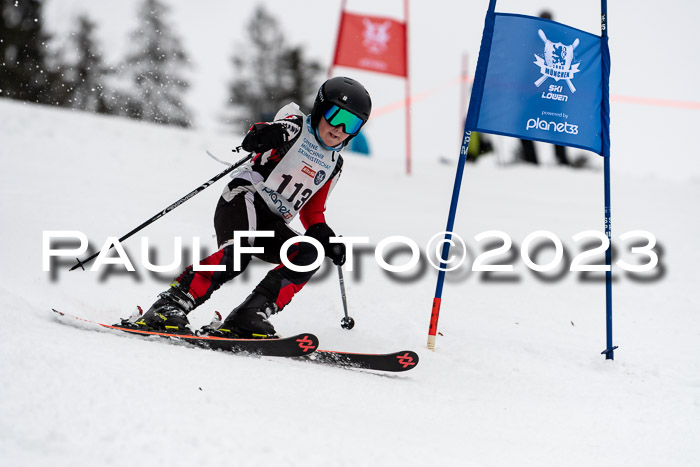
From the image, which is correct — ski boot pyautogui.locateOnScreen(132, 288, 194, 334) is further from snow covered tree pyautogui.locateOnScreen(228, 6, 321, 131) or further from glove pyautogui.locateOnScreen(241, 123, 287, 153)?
snow covered tree pyautogui.locateOnScreen(228, 6, 321, 131)

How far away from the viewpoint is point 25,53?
2722cm

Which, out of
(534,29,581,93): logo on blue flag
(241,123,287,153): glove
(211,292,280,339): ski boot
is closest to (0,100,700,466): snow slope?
(211,292,280,339): ski boot

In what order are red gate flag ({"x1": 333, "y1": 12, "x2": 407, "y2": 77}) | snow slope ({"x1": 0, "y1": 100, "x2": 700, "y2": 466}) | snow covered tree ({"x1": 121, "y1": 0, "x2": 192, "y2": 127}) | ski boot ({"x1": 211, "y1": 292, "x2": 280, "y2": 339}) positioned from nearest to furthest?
snow slope ({"x1": 0, "y1": 100, "x2": 700, "y2": 466}) → ski boot ({"x1": 211, "y1": 292, "x2": 280, "y2": 339}) → red gate flag ({"x1": 333, "y1": 12, "x2": 407, "y2": 77}) → snow covered tree ({"x1": 121, "y1": 0, "x2": 192, "y2": 127})

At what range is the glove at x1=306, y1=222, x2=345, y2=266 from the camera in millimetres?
3629

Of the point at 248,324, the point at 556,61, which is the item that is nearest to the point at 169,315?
the point at 248,324

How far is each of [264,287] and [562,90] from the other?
7.41 ft

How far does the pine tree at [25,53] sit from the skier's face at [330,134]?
85.2 ft

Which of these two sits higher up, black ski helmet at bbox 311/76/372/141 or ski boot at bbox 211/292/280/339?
black ski helmet at bbox 311/76/372/141

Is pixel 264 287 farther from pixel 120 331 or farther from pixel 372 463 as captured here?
pixel 372 463

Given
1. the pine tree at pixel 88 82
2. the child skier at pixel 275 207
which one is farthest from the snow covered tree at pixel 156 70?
the child skier at pixel 275 207

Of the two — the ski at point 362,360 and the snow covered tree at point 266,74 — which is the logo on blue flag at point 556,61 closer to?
the ski at point 362,360

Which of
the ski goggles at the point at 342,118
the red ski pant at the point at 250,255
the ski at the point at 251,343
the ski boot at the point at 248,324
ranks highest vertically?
the ski goggles at the point at 342,118

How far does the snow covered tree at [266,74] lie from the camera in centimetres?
3103

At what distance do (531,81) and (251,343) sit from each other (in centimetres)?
236
